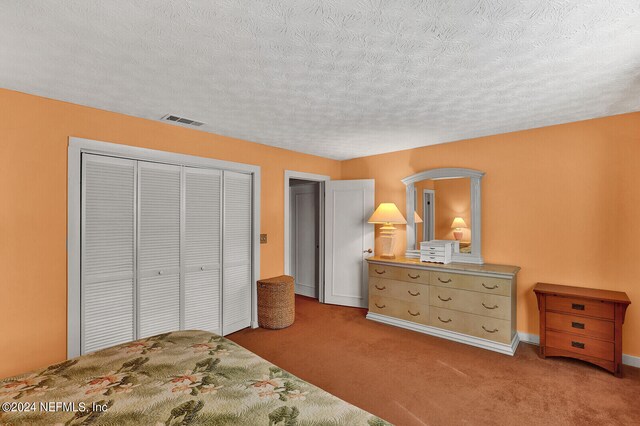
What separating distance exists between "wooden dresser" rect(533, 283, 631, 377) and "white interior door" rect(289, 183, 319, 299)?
134 inches

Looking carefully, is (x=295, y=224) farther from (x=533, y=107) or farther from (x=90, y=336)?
(x=533, y=107)

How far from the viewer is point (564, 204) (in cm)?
330

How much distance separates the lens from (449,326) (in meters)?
3.60

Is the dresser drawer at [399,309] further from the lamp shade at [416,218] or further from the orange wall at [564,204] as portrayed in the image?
the lamp shade at [416,218]

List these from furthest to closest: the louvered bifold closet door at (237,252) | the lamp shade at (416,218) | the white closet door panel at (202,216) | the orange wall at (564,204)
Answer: the lamp shade at (416,218) < the louvered bifold closet door at (237,252) < the white closet door panel at (202,216) < the orange wall at (564,204)

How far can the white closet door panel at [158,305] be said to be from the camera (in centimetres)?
303

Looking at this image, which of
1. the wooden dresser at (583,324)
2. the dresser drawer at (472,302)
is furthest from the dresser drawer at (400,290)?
the wooden dresser at (583,324)

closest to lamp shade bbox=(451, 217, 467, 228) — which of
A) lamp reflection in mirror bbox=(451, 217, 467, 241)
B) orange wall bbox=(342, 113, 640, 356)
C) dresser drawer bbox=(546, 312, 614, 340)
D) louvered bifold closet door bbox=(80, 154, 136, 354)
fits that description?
lamp reflection in mirror bbox=(451, 217, 467, 241)

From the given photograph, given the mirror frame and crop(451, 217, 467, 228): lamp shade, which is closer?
the mirror frame

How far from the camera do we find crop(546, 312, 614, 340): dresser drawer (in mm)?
2795

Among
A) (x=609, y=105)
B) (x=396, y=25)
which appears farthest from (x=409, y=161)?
(x=396, y=25)

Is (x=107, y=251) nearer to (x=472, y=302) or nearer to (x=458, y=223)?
(x=472, y=302)

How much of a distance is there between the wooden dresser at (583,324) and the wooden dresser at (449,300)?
321 millimetres

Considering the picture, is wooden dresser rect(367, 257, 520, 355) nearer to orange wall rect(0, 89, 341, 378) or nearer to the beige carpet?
the beige carpet
